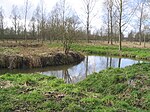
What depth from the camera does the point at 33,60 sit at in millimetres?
22234

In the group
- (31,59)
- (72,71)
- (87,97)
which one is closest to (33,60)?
(31,59)

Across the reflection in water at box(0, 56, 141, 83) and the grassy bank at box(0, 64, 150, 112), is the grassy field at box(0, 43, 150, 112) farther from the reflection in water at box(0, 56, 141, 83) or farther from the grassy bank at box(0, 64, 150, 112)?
the reflection in water at box(0, 56, 141, 83)

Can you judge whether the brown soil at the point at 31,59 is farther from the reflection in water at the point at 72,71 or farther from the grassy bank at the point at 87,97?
the grassy bank at the point at 87,97

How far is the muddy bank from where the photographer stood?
21203mm

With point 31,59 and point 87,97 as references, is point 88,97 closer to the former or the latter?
point 87,97

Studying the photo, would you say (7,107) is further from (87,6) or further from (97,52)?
(87,6)

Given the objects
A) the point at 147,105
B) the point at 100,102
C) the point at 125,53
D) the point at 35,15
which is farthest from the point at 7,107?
the point at 35,15

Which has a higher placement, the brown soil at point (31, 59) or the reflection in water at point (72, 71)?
the brown soil at point (31, 59)

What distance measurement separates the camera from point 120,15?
3750 cm

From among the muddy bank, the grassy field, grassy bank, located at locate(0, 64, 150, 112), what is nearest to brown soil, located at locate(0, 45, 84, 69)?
the muddy bank

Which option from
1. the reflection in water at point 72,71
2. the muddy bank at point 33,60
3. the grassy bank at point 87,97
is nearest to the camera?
the grassy bank at point 87,97

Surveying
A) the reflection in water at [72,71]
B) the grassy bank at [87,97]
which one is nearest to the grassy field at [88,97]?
the grassy bank at [87,97]

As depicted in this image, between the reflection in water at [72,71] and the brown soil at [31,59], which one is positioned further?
the brown soil at [31,59]

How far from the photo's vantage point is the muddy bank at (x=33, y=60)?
21203 millimetres
